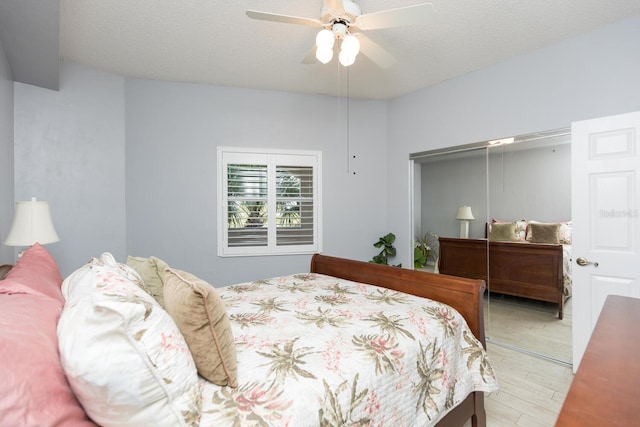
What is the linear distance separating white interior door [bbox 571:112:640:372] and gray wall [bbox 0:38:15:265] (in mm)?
4344

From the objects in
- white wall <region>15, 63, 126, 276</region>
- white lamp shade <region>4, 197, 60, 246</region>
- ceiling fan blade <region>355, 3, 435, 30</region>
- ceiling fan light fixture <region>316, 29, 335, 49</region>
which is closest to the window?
white wall <region>15, 63, 126, 276</region>

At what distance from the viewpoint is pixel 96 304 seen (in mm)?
767

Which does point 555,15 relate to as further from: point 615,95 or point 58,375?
point 58,375

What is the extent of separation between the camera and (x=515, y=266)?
10.2ft

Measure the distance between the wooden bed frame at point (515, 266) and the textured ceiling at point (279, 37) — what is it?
1.85 metres

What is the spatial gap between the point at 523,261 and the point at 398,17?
8.48 feet

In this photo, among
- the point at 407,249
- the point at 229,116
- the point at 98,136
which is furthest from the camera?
the point at 407,249

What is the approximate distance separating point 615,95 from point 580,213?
94cm

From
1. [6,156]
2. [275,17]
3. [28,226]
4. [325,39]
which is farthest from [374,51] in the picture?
[6,156]

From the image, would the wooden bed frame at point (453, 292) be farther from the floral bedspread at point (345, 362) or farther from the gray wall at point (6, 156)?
the gray wall at point (6, 156)

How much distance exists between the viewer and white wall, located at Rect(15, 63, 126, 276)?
108 inches

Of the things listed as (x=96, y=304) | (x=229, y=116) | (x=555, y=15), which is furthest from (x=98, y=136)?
(x=555, y=15)

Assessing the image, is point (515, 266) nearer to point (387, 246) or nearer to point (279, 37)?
point (387, 246)

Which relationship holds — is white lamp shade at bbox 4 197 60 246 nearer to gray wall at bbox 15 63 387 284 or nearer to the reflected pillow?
gray wall at bbox 15 63 387 284
